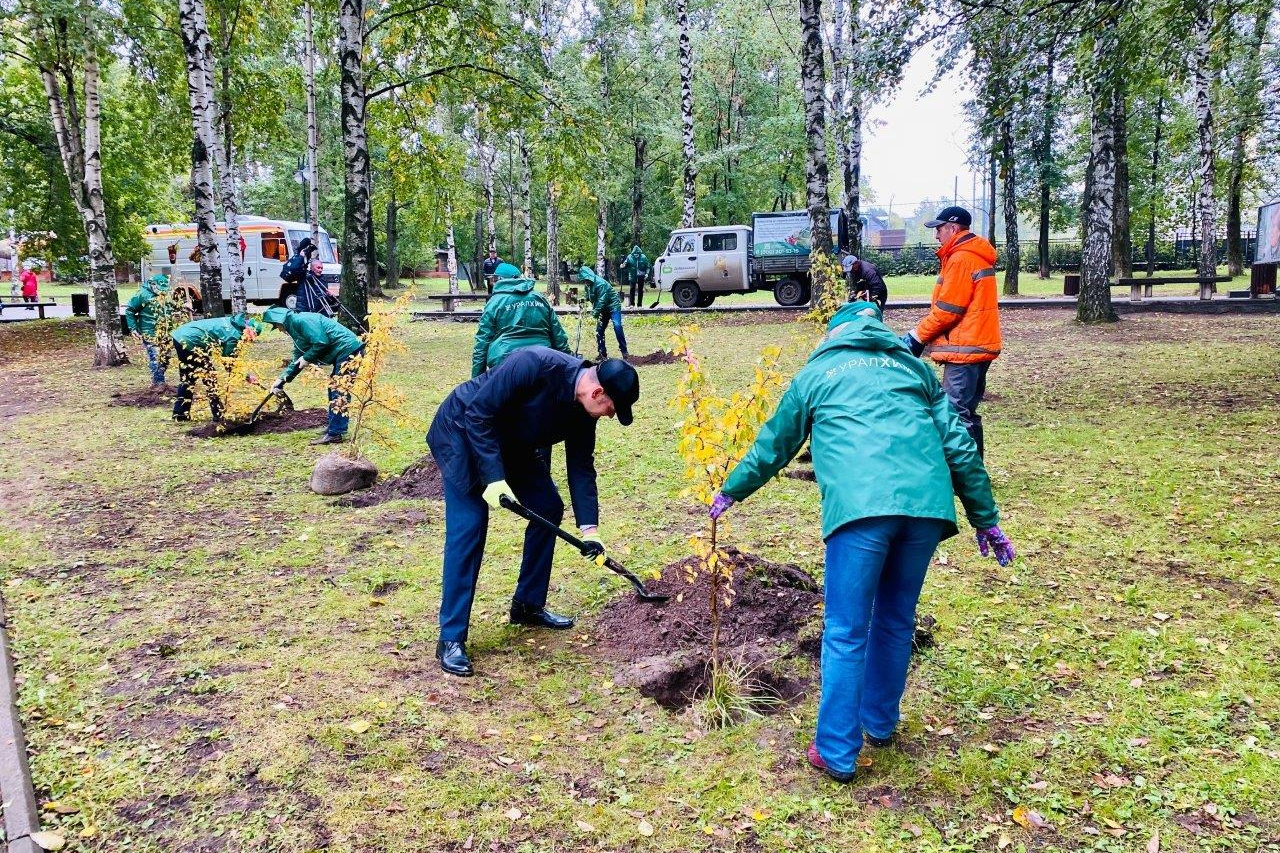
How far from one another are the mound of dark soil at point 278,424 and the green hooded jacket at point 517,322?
3.26 m

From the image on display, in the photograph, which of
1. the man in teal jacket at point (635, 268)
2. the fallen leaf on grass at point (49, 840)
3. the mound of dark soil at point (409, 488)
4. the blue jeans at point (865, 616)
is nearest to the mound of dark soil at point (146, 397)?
the mound of dark soil at point (409, 488)

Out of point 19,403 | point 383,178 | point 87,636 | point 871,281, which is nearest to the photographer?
point 87,636

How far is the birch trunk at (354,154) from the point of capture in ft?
43.4

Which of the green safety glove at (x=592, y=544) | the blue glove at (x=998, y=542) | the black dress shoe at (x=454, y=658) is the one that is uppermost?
the blue glove at (x=998, y=542)

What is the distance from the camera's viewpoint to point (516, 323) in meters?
7.07

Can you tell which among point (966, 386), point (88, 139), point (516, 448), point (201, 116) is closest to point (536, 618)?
point (516, 448)

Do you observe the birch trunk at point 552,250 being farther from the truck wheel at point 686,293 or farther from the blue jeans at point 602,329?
the blue jeans at point 602,329

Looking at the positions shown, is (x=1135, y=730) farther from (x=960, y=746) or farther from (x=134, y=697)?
(x=134, y=697)

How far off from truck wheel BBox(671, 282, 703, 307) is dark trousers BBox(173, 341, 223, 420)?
15.3 meters

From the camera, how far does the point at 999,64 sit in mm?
10617

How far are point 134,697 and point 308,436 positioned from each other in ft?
18.0

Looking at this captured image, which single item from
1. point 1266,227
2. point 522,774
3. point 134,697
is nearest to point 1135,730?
point 522,774

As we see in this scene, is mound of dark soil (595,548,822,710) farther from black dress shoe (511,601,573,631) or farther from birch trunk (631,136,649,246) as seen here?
birch trunk (631,136,649,246)

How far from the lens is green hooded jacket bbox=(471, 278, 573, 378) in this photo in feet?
23.1
